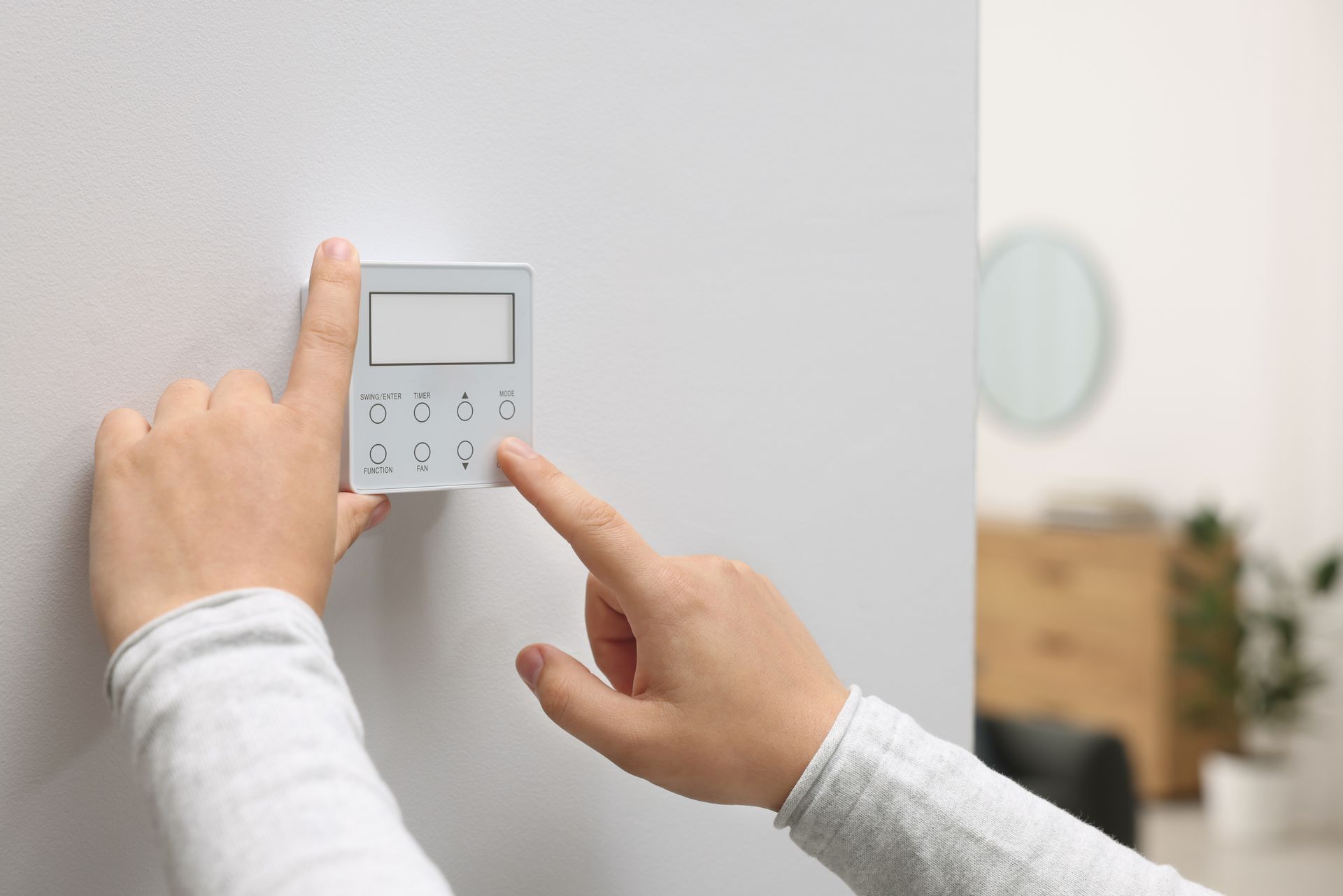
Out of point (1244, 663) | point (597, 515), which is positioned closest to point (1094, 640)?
point (1244, 663)

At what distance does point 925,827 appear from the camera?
1.83ft

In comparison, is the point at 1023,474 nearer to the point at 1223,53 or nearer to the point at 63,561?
the point at 1223,53

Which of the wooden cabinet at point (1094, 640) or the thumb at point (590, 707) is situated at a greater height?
the thumb at point (590, 707)

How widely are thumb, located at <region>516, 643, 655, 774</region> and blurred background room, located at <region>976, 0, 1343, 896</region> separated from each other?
9.07 feet

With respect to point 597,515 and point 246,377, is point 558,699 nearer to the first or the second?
point 597,515

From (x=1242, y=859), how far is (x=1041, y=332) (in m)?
1.86

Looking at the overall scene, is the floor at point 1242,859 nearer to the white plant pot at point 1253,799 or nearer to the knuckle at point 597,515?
the white plant pot at point 1253,799

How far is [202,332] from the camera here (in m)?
0.52

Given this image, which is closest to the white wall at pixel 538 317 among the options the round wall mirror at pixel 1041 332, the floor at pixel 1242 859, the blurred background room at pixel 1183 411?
the floor at pixel 1242 859

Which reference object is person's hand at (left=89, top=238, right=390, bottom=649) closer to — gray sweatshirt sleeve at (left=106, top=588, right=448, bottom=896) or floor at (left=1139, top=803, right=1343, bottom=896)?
gray sweatshirt sleeve at (left=106, top=588, right=448, bottom=896)

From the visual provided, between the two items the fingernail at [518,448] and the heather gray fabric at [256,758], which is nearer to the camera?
the heather gray fabric at [256,758]

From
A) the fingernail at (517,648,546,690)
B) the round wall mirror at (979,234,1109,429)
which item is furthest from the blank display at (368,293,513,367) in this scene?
the round wall mirror at (979,234,1109,429)

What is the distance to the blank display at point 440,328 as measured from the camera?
525mm

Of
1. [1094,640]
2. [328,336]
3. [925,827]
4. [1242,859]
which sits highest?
[328,336]
